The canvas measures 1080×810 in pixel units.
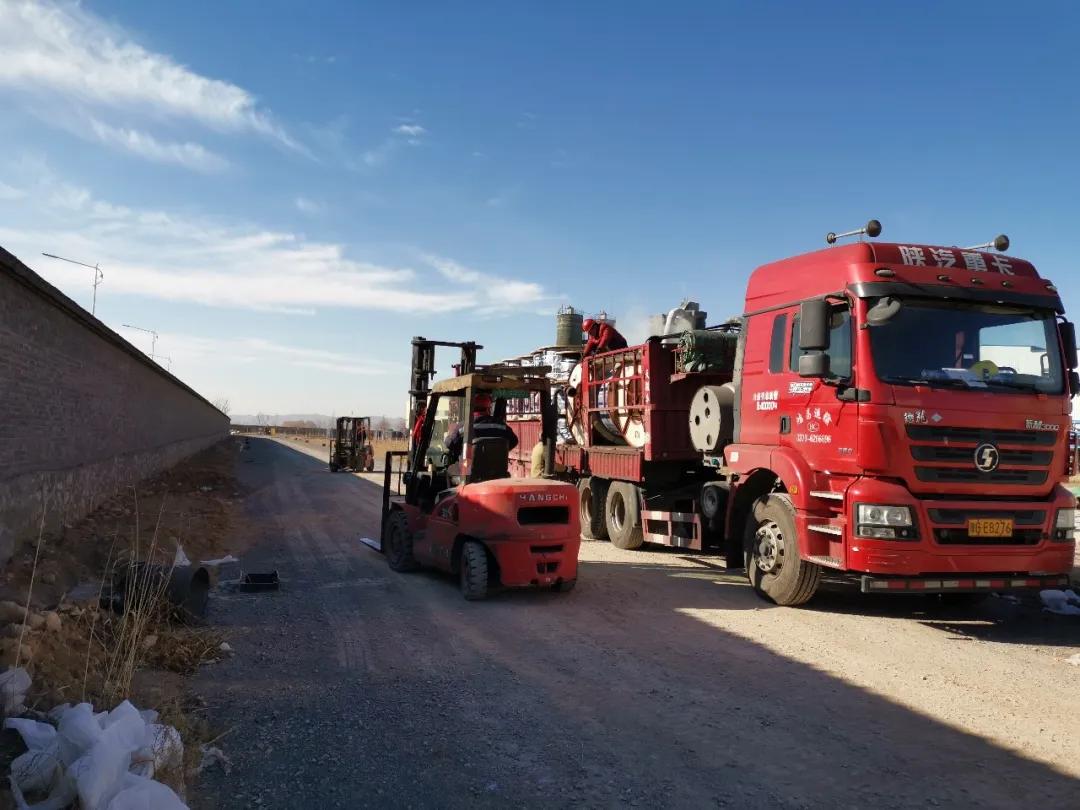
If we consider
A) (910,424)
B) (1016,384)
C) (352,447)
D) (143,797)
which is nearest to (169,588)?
(143,797)

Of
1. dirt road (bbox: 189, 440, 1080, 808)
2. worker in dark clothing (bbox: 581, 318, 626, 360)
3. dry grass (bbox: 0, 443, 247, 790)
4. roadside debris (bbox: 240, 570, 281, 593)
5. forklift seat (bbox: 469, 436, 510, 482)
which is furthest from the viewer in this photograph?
worker in dark clothing (bbox: 581, 318, 626, 360)

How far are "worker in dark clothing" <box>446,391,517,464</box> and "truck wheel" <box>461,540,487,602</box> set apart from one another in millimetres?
1256

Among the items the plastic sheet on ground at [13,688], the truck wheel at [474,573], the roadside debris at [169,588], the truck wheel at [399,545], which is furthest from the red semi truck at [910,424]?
the plastic sheet on ground at [13,688]

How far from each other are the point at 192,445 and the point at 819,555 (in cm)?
2852

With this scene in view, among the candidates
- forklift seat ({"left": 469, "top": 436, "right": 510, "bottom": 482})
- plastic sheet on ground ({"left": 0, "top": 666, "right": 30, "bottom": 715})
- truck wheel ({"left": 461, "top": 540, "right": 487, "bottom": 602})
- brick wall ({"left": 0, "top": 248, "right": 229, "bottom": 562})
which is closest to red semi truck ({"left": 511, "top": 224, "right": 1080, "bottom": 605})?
forklift seat ({"left": 469, "top": 436, "right": 510, "bottom": 482})

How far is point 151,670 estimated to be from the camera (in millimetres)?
5242

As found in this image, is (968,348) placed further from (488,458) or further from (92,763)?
(92,763)

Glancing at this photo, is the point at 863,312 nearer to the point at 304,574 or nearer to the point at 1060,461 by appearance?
the point at 1060,461

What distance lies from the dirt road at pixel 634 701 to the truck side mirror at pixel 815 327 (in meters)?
2.65

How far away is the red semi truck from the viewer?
22.0 feet

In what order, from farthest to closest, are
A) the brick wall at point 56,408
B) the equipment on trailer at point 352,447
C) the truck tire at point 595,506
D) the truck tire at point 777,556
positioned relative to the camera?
the equipment on trailer at point 352,447
the truck tire at point 595,506
the brick wall at point 56,408
the truck tire at point 777,556

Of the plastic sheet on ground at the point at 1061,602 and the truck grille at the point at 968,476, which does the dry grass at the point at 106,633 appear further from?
the plastic sheet on ground at the point at 1061,602

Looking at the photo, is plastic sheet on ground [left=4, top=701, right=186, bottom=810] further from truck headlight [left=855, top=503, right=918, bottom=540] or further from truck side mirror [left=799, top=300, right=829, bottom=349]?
truck side mirror [left=799, top=300, right=829, bottom=349]

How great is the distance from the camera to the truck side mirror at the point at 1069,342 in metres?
7.32
